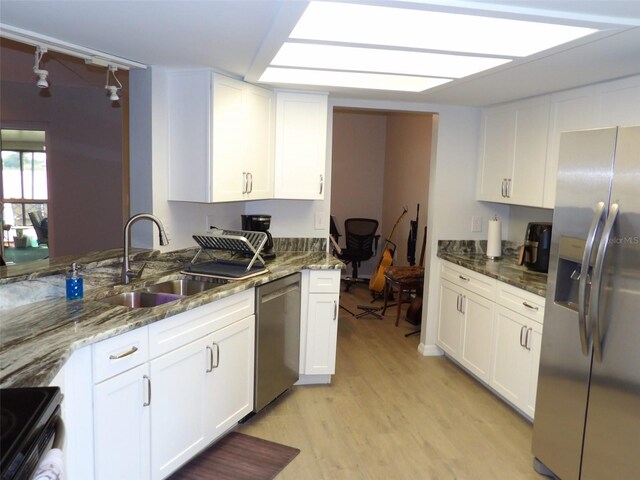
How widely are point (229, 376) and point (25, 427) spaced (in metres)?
1.81

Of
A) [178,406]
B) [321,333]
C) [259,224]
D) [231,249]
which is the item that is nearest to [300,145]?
[259,224]

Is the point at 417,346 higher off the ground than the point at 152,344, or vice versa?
the point at 152,344

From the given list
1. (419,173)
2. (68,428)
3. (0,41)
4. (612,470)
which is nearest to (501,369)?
(612,470)

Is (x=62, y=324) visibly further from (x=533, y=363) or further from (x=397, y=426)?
(x=533, y=363)

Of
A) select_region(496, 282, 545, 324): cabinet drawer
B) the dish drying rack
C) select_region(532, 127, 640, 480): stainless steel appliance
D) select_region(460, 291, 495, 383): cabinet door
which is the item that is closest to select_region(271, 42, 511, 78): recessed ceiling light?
select_region(532, 127, 640, 480): stainless steel appliance

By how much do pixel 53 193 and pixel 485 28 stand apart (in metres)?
5.06

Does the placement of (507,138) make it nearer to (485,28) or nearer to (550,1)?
(485,28)

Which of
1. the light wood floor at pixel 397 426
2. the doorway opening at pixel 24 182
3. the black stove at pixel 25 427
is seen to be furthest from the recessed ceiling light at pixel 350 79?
the doorway opening at pixel 24 182

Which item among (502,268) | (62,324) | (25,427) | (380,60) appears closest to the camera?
(25,427)

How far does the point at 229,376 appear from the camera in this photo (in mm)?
2818

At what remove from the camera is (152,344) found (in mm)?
2225

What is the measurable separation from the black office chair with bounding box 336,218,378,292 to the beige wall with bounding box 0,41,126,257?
291 centimetres

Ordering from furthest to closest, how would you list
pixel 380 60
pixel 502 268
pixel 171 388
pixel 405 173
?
pixel 405 173
pixel 502 268
pixel 380 60
pixel 171 388

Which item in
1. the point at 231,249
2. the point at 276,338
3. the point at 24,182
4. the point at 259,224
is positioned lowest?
the point at 276,338
